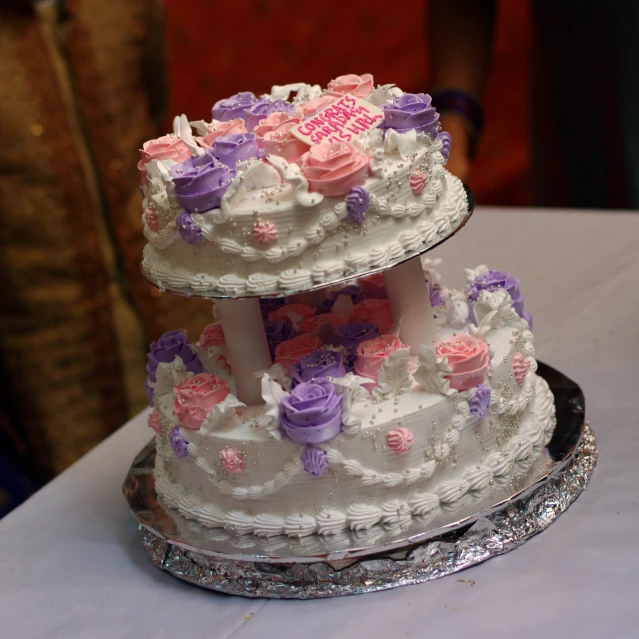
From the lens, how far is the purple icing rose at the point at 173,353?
1.85 metres

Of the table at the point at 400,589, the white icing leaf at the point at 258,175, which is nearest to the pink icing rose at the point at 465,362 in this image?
the table at the point at 400,589

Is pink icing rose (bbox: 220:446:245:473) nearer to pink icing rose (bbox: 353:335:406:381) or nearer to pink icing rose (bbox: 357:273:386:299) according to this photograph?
pink icing rose (bbox: 353:335:406:381)

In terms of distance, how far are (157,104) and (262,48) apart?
1.63 m

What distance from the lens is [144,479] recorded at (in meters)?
1.98

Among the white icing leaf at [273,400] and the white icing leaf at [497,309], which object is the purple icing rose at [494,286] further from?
the white icing leaf at [273,400]

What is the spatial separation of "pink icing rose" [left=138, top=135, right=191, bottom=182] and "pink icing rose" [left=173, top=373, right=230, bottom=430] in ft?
1.38

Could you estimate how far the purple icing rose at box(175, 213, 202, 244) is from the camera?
1.57 metres

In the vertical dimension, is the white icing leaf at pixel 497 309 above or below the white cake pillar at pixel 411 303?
below

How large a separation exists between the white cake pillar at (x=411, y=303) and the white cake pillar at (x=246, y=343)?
0.26 m

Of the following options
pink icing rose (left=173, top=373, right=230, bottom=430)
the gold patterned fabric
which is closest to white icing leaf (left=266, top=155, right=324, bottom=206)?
pink icing rose (left=173, top=373, right=230, bottom=430)

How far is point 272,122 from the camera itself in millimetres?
1755

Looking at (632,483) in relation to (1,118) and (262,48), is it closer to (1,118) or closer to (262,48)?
(1,118)

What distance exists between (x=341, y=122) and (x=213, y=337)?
0.56 metres

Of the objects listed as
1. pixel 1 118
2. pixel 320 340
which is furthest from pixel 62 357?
pixel 320 340
